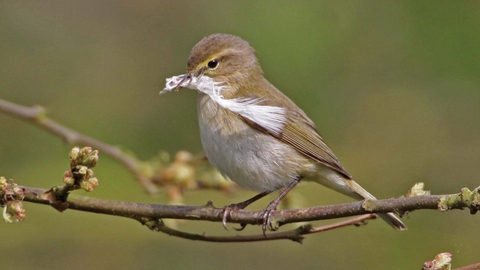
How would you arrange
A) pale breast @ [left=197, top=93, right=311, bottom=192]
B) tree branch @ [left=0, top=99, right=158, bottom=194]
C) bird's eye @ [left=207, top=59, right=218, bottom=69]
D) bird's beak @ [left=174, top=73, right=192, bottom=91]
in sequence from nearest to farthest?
bird's beak @ [left=174, top=73, right=192, bottom=91] < pale breast @ [left=197, top=93, right=311, bottom=192] < tree branch @ [left=0, top=99, right=158, bottom=194] < bird's eye @ [left=207, top=59, right=218, bottom=69]

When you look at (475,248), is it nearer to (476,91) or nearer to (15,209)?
(476,91)

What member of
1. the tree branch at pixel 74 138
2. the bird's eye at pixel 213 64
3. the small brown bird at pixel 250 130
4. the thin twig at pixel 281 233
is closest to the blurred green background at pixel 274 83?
the tree branch at pixel 74 138

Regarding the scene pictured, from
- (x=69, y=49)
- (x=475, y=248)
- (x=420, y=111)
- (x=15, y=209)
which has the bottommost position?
(x=15, y=209)

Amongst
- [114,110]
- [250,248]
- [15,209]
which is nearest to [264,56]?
[114,110]

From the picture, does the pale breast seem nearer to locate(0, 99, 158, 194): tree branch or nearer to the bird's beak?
the bird's beak

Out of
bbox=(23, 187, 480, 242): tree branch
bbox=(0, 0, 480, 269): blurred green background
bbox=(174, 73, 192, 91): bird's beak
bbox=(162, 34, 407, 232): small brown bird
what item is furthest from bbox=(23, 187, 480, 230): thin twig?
bbox=(0, 0, 480, 269): blurred green background

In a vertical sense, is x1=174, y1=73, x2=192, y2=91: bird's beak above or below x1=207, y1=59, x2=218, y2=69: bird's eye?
below

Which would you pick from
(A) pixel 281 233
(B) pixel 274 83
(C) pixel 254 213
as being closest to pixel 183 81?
(C) pixel 254 213

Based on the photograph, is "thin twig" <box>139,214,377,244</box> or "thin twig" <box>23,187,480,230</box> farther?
"thin twig" <box>139,214,377,244</box>
